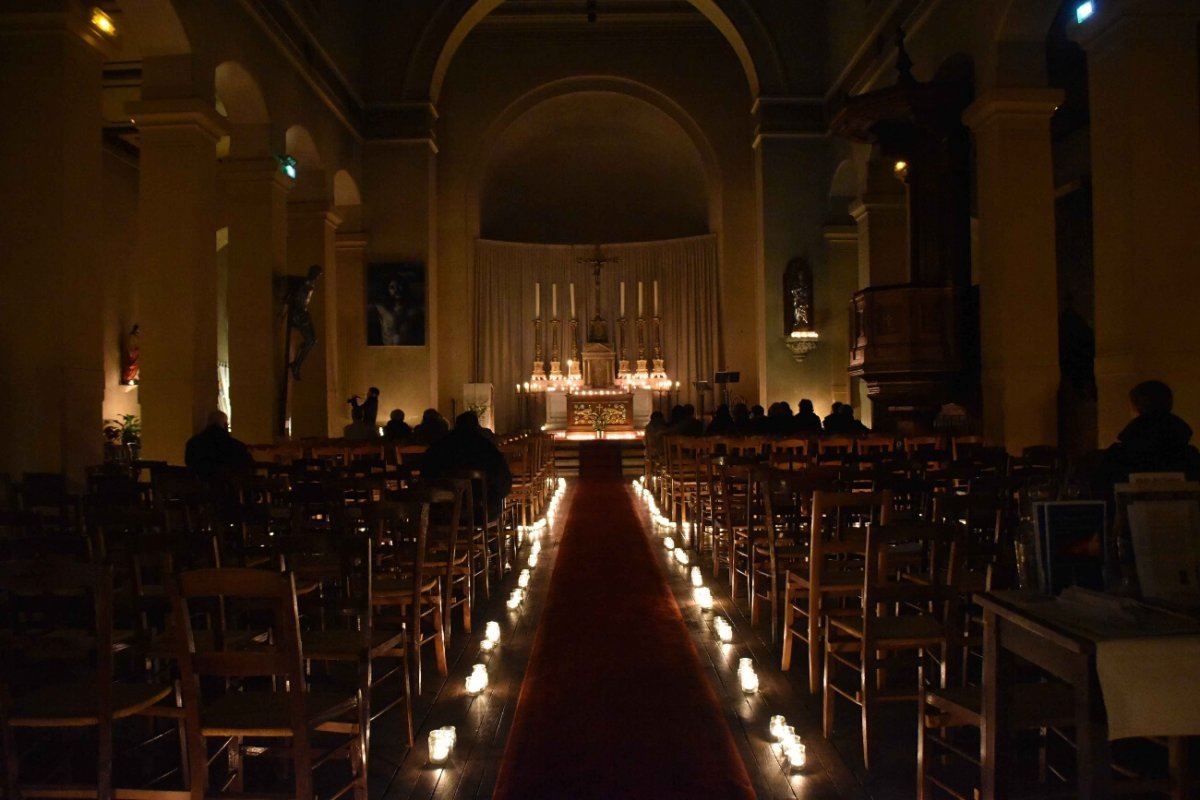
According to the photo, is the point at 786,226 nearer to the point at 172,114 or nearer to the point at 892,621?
the point at 172,114

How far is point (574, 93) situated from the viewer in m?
18.2

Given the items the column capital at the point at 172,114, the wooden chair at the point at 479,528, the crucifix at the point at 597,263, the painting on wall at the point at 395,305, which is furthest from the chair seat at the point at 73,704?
the crucifix at the point at 597,263

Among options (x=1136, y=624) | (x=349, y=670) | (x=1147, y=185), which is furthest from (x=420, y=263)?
(x=1136, y=624)

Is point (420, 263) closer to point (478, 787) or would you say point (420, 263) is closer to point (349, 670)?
point (349, 670)

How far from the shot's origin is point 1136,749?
2.92 metres

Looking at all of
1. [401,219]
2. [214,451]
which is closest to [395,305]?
[401,219]

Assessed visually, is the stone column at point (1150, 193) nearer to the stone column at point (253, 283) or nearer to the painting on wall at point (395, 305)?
the stone column at point (253, 283)

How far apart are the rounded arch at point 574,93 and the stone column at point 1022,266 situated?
356 inches

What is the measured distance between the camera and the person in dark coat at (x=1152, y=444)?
375 centimetres

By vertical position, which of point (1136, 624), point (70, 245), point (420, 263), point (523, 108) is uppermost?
point (523, 108)

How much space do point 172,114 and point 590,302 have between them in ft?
41.5

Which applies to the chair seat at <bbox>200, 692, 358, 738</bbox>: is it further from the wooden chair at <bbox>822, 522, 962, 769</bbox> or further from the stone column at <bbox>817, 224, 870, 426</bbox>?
the stone column at <bbox>817, 224, 870, 426</bbox>

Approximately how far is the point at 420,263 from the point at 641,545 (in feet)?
32.1

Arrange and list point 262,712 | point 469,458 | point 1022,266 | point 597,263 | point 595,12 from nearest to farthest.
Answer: point 262,712
point 469,458
point 1022,266
point 595,12
point 597,263
